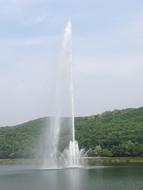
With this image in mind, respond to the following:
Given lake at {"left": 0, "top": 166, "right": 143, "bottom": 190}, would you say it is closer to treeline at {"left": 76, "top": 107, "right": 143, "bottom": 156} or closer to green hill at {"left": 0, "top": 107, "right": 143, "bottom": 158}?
green hill at {"left": 0, "top": 107, "right": 143, "bottom": 158}

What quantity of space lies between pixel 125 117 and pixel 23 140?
4106 cm

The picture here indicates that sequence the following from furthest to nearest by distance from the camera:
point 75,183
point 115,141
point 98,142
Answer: point 98,142, point 115,141, point 75,183

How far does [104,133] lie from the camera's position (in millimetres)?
93875

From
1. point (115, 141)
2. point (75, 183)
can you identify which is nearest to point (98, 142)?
point (115, 141)

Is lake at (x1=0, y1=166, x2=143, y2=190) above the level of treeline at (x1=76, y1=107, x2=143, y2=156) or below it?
below

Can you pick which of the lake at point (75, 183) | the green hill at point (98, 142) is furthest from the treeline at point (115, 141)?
the lake at point (75, 183)

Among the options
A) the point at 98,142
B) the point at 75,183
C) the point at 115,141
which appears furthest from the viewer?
the point at 98,142

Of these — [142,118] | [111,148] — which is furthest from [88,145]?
[142,118]

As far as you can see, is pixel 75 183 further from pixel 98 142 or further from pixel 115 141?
pixel 98 142

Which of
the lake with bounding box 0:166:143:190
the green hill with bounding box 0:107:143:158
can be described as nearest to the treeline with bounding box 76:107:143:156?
the green hill with bounding box 0:107:143:158

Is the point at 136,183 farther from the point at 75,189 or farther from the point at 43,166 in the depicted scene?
the point at 43,166

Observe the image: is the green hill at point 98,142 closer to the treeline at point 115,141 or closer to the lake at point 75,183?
the treeline at point 115,141

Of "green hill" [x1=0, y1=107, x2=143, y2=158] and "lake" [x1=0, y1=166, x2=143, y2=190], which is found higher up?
"green hill" [x1=0, y1=107, x2=143, y2=158]

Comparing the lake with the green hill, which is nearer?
the lake
